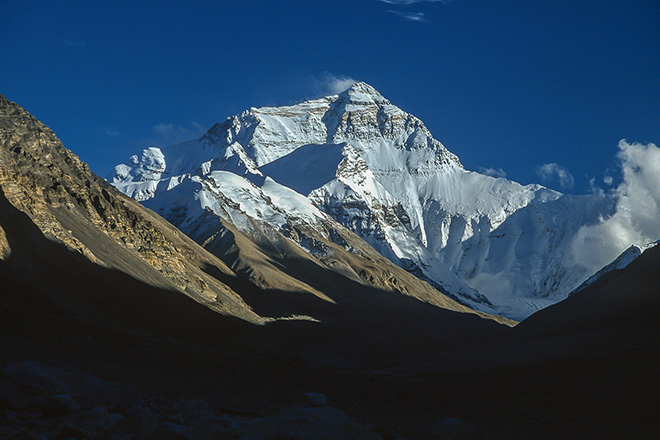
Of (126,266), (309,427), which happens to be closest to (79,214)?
(126,266)

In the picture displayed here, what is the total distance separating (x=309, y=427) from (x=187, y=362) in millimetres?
18259

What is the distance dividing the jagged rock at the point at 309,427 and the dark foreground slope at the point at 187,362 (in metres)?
0.05

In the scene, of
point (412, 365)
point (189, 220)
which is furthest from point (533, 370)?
point (189, 220)

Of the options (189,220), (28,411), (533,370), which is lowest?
(28,411)

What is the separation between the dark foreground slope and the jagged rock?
47mm

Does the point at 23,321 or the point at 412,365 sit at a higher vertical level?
the point at 412,365

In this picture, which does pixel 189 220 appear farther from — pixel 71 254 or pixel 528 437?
pixel 528 437

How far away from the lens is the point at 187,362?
30.6m

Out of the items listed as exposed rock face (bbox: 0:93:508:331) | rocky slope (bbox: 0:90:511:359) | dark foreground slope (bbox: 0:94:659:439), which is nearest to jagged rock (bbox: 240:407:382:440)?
dark foreground slope (bbox: 0:94:659:439)

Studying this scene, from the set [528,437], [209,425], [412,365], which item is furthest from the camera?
[412,365]

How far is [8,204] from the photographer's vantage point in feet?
169

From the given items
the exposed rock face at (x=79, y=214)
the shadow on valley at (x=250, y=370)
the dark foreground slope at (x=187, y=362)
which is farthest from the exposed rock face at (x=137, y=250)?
the shadow on valley at (x=250, y=370)

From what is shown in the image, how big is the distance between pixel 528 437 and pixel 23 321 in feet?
73.4

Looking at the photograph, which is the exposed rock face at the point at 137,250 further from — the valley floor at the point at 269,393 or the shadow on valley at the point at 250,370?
the valley floor at the point at 269,393
